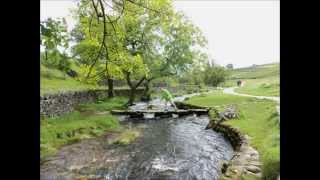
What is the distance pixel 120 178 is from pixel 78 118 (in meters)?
4.91

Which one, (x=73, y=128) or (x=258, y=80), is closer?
(x=73, y=128)

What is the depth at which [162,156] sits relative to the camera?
643 cm

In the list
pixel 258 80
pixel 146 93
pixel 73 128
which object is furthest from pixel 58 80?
pixel 258 80

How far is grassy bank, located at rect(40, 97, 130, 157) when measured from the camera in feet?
24.5

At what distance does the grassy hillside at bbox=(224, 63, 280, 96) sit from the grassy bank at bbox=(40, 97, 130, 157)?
19.6 ft

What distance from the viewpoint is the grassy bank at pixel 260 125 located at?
4.63 metres

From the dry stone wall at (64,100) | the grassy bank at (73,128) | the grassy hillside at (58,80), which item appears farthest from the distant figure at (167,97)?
the grassy bank at (73,128)

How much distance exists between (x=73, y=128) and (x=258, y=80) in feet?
27.7

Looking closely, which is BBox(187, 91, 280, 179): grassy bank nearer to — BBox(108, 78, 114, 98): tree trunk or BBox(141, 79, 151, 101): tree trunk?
BBox(141, 79, 151, 101): tree trunk

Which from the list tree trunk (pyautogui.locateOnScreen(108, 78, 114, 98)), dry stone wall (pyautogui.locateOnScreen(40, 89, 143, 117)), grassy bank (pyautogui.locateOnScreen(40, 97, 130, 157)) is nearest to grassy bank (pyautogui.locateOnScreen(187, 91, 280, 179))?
grassy bank (pyautogui.locateOnScreen(40, 97, 130, 157))

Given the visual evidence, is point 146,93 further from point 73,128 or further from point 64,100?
point 73,128

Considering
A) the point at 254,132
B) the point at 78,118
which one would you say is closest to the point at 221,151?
the point at 254,132

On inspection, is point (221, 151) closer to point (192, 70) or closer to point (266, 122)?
point (266, 122)

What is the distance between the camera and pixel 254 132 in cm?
712
